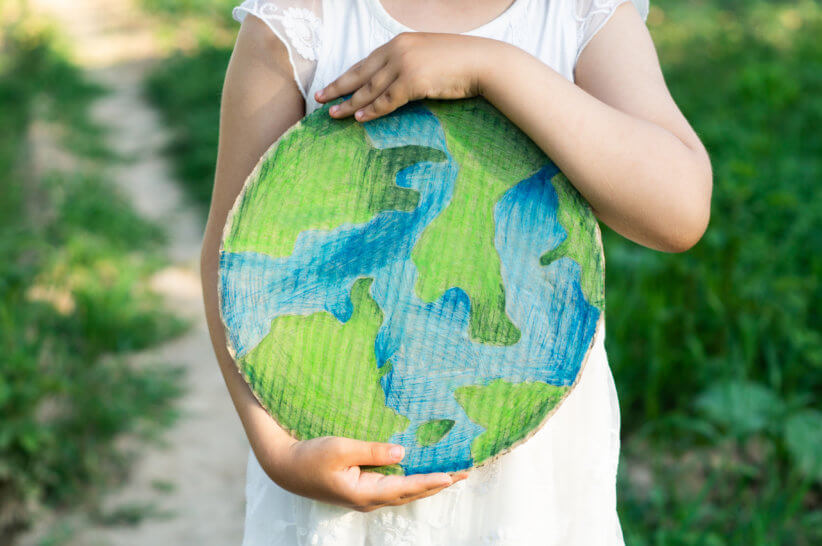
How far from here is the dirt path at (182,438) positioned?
2557 millimetres

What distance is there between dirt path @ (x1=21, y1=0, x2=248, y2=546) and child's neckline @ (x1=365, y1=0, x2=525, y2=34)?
6.29 feet

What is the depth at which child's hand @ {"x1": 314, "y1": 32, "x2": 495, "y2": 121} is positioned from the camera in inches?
38.3

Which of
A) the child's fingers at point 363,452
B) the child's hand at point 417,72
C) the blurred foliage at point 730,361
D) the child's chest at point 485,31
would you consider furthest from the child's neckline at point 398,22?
the blurred foliage at point 730,361

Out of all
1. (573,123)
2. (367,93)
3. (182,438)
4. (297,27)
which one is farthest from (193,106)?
(573,123)

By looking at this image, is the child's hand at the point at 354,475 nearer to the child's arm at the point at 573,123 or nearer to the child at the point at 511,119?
the child at the point at 511,119

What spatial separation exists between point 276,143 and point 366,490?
0.44 meters

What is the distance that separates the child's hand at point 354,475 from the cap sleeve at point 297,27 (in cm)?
48

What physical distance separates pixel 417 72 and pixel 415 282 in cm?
26

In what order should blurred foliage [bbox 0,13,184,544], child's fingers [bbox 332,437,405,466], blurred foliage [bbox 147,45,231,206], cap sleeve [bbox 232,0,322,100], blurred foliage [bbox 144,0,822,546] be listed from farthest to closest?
blurred foliage [bbox 147,45,231,206] → blurred foliage [bbox 0,13,184,544] → blurred foliage [bbox 144,0,822,546] → cap sleeve [bbox 232,0,322,100] → child's fingers [bbox 332,437,405,466]

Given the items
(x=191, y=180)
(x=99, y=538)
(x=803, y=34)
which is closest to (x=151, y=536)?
(x=99, y=538)

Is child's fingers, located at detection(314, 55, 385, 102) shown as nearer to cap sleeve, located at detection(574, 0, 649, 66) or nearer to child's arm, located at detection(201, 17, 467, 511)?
child's arm, located at detection(201, 17, 467, 511)

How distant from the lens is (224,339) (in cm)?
106

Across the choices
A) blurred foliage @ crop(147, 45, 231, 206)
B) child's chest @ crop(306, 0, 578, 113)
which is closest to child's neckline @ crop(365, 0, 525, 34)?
child's chest @ crop(306, 0, 578, 113)

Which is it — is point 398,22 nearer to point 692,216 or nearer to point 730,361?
point 692,216
